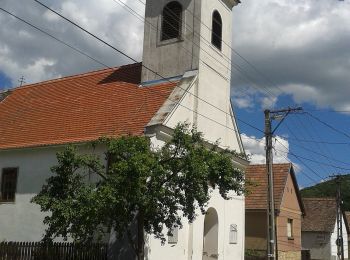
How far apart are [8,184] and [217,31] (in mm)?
12006

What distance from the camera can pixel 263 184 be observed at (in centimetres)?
3553

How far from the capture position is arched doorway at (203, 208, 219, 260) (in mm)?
23359

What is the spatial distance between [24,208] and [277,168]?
2085cm

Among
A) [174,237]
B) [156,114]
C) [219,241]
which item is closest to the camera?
[174,237]

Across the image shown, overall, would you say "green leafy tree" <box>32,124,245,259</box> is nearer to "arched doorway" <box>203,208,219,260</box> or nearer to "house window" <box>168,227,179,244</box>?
"house window" <box>168,227,179,244</box>

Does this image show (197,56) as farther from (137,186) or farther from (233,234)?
(137,186)

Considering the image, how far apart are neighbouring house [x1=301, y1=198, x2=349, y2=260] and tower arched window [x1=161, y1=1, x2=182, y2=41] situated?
31.7 meters

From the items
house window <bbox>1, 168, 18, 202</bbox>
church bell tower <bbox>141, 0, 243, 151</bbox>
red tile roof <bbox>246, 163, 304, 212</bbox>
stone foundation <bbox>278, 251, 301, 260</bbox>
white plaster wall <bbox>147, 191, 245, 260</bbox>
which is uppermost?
church bell tower <bbox>141, 0, 243, 151</bbox>

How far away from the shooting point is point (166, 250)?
65.9ft

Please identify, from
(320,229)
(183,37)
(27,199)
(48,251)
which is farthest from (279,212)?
(48,251)

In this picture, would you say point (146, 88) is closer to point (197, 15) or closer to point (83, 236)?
point (197, 15)

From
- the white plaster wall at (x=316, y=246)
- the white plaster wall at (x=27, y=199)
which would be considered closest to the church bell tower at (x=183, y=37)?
the white plaster wall at (x=27, y=199)

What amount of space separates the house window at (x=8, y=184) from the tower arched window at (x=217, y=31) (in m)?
10.9

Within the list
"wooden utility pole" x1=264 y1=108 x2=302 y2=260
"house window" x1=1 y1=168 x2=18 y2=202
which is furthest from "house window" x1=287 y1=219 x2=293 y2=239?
"house window" x1=1 y1=168 x2=18 y2=202
